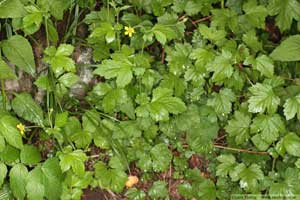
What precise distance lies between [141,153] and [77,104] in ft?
1.58

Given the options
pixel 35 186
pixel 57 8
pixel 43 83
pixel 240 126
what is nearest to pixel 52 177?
pixel 35 186

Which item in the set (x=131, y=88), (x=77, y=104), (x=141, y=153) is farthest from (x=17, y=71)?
(x=141, y=153)

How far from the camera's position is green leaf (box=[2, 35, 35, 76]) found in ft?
7.97

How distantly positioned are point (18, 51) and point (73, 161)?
2.11ft

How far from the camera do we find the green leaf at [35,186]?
92.7 inches

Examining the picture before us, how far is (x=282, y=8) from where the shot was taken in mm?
2557

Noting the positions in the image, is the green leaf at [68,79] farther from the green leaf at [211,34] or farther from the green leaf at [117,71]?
the green leaf at [211,34]

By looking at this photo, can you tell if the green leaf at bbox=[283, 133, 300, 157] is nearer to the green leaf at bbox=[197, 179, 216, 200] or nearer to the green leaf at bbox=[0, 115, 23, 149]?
the green leaf at bbox=[197, 179, 216, 200]

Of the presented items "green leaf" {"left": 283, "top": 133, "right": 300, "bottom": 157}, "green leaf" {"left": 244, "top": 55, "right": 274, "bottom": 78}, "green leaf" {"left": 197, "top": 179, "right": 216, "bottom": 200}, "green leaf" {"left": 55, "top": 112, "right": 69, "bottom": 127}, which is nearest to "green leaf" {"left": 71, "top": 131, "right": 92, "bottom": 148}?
"green leaf" {"left": 55, "top": 112, "right": 69, "bottom": 127}

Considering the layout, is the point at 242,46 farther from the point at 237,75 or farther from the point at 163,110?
the point at 163,110

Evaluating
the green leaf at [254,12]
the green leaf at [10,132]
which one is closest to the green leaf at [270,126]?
the green leaf at [254,12]

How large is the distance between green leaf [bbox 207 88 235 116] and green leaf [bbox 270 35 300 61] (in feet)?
1.02

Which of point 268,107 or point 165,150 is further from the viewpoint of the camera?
point 165,150

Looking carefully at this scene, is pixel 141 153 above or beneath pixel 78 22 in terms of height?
beneath
